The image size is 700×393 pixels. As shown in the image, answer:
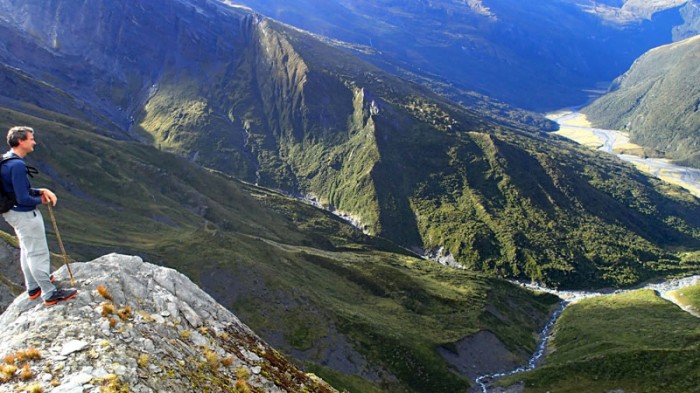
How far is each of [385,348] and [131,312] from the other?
8743 cm

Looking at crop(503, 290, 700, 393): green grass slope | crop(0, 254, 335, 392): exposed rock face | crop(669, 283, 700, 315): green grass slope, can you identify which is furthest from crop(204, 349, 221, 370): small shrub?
crop(669, 283, 700, 315): green grass slope

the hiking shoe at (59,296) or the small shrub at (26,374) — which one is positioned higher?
the hiking shoe at (59,296)

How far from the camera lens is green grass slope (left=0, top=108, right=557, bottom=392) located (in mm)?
96375

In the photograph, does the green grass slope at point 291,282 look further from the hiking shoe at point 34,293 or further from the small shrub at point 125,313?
the hiking shoe at point 34,293

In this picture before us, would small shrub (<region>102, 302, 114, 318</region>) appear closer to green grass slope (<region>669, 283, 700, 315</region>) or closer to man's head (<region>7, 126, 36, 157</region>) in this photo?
man's head (<region>7, 126, 36, 157</region>)

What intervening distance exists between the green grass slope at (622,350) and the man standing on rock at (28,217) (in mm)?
96198

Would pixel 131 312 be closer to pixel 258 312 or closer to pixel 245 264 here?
pixel 258 312

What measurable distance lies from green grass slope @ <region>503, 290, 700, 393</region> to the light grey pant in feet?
316

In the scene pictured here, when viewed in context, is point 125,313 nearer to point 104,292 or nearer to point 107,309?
point 107,309

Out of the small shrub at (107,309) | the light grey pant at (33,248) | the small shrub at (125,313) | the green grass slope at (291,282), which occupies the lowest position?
the green grass slope at (291,282)

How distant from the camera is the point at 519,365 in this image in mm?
119562

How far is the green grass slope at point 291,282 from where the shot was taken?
96.4 meters

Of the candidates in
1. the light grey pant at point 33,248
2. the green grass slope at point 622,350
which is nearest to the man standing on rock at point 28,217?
the light grey pant at point 33,248

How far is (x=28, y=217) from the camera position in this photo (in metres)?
18.1
